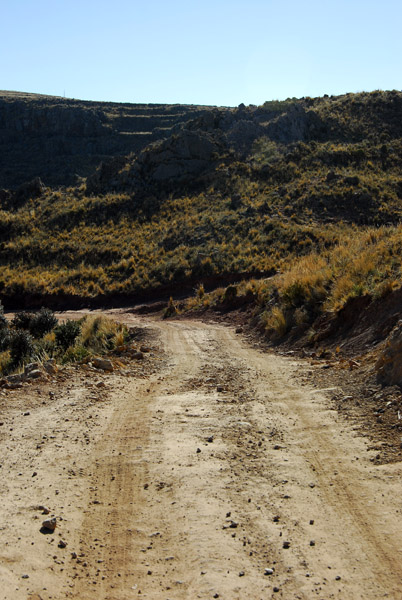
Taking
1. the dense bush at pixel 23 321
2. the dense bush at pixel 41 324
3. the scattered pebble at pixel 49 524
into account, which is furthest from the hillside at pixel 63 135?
the scattered pebble at pixel 49 524

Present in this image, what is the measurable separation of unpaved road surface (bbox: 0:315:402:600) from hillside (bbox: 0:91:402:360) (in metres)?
6.82

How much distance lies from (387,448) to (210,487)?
2.19 m

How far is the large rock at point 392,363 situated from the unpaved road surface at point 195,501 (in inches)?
44.3

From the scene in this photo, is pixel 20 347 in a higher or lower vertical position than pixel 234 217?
lower

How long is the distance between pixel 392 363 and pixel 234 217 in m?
30.1

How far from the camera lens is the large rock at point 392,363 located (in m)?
7.89

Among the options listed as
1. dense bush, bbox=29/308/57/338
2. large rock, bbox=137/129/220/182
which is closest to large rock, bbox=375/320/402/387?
dense bush, bbox=29/308/57/338

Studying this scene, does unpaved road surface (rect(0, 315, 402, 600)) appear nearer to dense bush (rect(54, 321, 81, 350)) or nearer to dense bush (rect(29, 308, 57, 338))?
dense bush (rect(54, 321, 81, 350))

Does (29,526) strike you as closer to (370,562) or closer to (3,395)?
(370,562)

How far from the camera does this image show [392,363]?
8164 mm

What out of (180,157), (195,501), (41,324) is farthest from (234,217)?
(195,501)

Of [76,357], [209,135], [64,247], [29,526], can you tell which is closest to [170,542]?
[29,526]

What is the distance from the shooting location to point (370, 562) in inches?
159

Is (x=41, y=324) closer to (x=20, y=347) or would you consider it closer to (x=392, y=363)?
(x=20, y=347)
